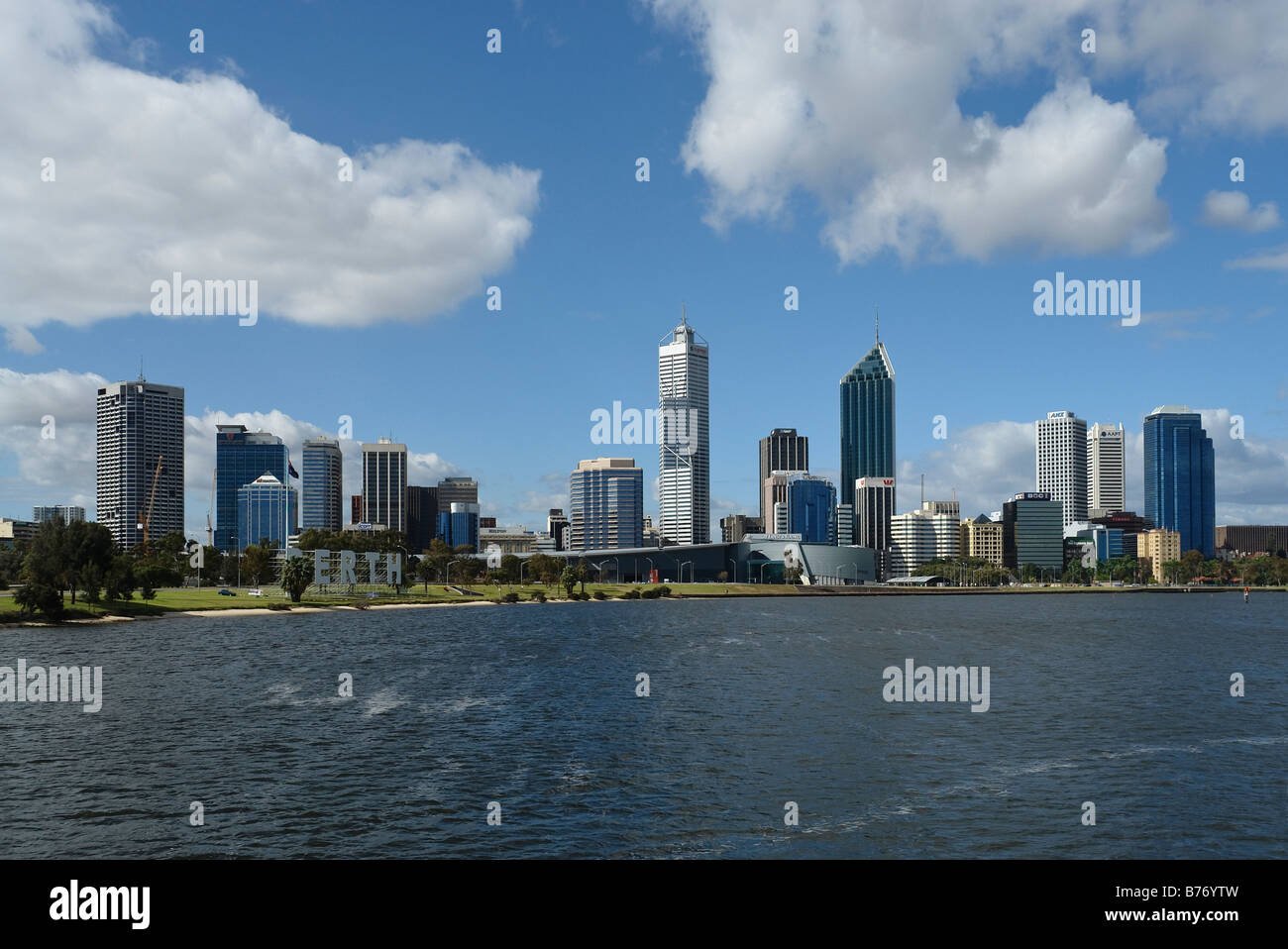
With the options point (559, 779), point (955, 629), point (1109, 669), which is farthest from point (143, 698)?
point (955, 629)

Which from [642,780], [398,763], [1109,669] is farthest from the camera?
[1109,669]

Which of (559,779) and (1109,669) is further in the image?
(1109,669)
